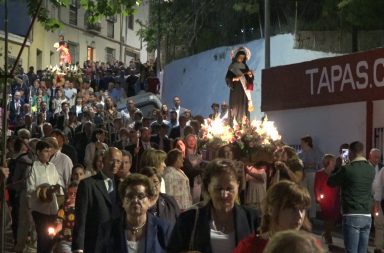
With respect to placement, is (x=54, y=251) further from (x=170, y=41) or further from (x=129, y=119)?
(x=170, y=41)

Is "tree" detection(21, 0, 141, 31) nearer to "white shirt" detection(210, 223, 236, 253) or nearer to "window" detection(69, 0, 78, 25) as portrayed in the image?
"white shirt" detection(210, 223, 236, 253)

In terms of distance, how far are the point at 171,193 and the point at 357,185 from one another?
2.85 m

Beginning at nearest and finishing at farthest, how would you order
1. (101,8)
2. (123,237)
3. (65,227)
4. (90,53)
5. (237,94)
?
(123,237)
(65,227)
(101,8)
(237,94)
(90,53)

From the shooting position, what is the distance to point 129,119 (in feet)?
80.4

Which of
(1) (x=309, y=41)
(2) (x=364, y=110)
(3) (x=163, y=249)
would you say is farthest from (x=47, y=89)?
(3) (x=163, y=249)

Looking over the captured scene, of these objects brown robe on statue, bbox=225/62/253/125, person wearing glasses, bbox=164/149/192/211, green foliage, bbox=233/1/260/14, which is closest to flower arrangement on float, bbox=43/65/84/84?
green foliage, bbox=233/1/260/14

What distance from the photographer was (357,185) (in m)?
11.6

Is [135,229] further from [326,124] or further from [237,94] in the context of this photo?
[326,124]

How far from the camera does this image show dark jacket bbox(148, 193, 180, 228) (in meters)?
7.35

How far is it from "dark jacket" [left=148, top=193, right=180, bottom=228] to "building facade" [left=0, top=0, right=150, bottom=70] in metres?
38.6

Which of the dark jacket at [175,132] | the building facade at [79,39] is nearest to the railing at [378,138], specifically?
the dark jacket at [175,132]

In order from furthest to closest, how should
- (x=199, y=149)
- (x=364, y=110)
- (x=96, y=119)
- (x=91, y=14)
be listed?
(x=96, y=119)
(x=364, y=110)
(x=199, y=149)
(x=91, y=14)

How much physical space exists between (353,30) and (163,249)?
2353cm

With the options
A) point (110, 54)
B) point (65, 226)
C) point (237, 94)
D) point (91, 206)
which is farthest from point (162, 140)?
point (110, 54)
